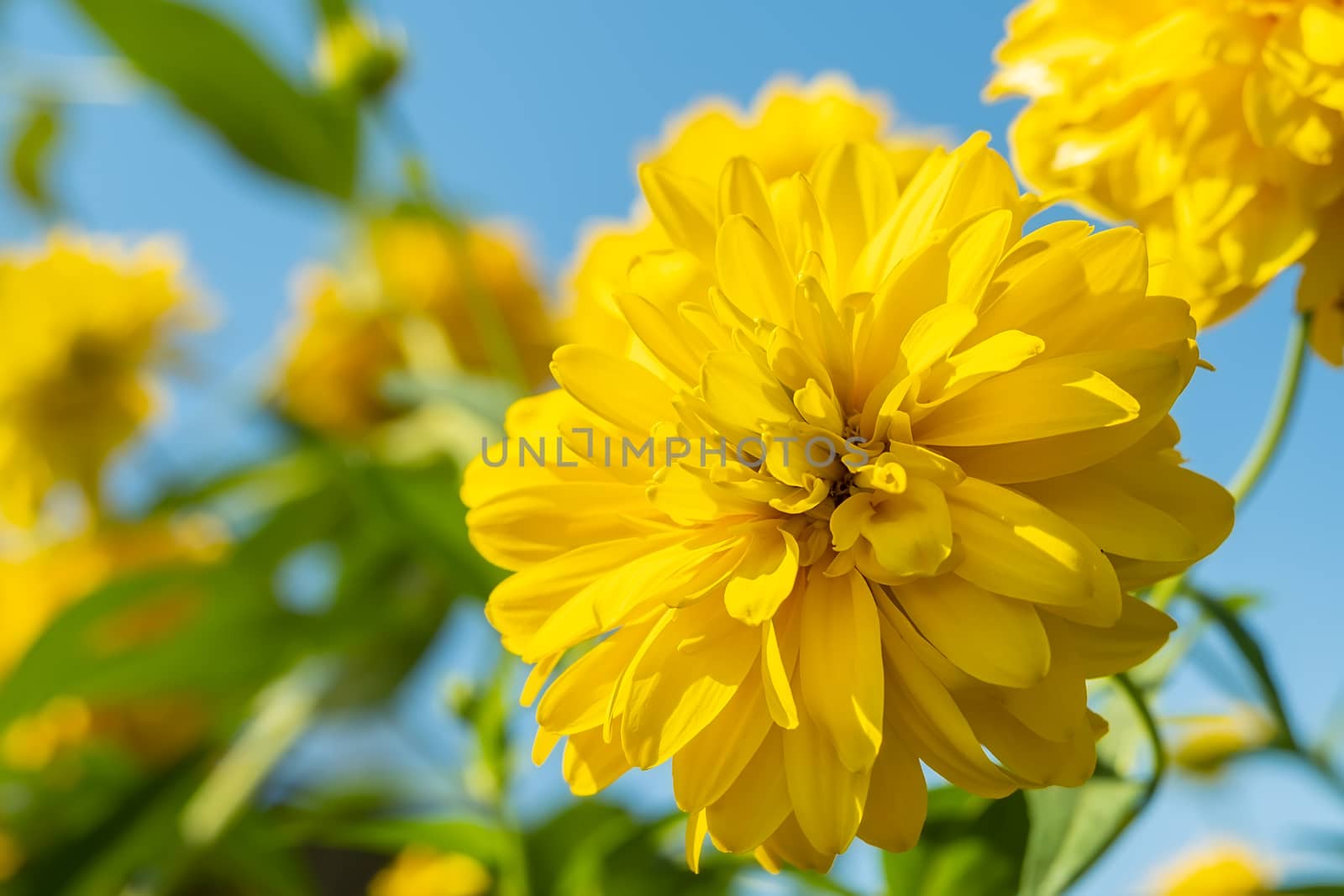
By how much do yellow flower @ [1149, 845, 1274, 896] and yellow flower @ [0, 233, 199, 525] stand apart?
0.88 metres

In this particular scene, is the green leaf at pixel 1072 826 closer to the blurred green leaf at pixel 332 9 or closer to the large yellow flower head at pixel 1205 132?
the large yellow flower head at pixel 1205 132

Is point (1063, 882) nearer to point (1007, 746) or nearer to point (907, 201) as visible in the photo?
point (1007, 746)

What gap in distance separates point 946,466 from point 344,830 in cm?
27

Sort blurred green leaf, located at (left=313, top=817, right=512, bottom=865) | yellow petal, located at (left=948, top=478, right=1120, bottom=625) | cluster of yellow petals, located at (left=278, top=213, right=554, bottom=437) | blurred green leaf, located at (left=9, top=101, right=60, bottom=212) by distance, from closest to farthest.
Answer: yellow petal, located at (left=948, top=478, right=1120, bottom=625)
blurred green leaf, located at (left=313, top=817, right=512, bottom=865)
cluster of yellow petals, located at (left=278, top=213, right=554, bottom=437)
blurred green leaf, located at (left=9, top=101, right=60, bottom=212)

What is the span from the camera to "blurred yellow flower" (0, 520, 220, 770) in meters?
0.77

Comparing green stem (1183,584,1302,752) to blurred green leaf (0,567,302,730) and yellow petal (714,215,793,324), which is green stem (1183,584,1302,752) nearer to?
yellow petal (714,215,793,324)

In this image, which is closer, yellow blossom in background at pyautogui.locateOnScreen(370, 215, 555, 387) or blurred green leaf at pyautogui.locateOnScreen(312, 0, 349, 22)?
blurred green leaf at pyautogui.locateOnScreen(312, 0, 349, 22)

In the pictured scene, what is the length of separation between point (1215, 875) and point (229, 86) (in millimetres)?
892

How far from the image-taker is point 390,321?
2.91ft

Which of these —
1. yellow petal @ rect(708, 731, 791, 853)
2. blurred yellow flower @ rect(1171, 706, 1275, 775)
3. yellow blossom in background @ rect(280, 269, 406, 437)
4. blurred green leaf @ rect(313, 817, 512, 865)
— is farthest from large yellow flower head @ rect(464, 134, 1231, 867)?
yellow blossom in background @ rect(280, 269, 406, 437)

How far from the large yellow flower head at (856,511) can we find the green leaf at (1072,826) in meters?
0.05

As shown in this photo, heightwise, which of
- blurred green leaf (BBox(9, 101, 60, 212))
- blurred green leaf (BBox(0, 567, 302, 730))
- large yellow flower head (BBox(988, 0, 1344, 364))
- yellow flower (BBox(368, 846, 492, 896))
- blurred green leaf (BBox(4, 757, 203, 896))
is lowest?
yellow flower (BBox(368, 846, 492, 896))

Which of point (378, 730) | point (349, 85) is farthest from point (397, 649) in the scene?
point (349, 85)

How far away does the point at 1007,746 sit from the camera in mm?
251
